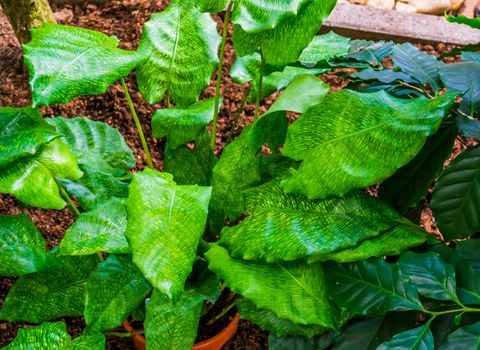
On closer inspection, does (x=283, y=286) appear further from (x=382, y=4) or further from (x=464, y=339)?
(x=382, y=4)

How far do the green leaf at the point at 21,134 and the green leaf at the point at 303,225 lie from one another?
1.28 ft

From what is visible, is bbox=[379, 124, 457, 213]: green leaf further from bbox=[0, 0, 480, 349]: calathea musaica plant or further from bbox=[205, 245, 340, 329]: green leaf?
bbox=[205, 245, 340, 329]: green leaf

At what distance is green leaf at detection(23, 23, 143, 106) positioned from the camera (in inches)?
44.1

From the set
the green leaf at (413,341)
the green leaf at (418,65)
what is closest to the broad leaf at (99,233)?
the green leaf at (413,341)

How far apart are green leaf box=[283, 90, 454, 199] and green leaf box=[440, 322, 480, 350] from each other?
28 centimetres

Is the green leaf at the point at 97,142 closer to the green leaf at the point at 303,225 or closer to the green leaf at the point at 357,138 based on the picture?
the green leaf at the point at 303,225

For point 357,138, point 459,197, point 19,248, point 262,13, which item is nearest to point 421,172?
point 459,197

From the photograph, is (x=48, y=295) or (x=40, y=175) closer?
(x=40, y=175)

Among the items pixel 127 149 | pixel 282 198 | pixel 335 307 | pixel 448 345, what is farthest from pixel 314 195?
pixel 127 149

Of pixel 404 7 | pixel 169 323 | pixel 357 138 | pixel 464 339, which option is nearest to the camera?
pixel 464 339

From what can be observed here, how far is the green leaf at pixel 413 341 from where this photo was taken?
3.43 ft

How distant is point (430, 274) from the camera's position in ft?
3.62

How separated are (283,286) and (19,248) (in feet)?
1.73

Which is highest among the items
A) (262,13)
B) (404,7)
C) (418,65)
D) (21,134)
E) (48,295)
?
(262,13)
